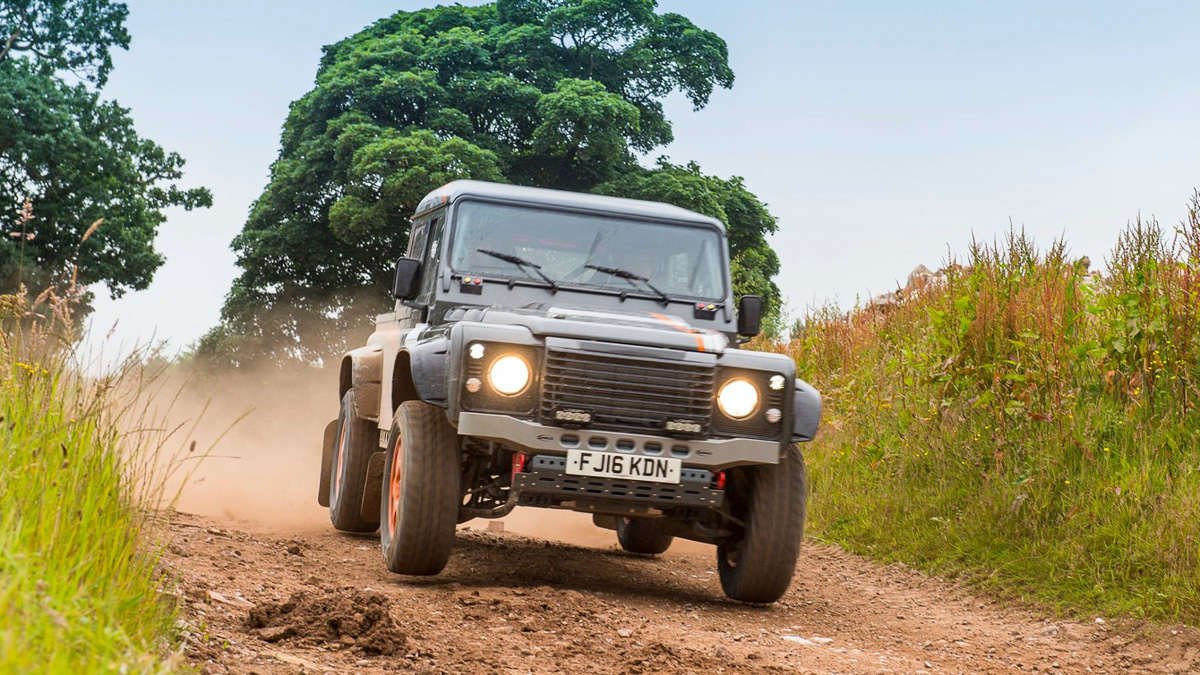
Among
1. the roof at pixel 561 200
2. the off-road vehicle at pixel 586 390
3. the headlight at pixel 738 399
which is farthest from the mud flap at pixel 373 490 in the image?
the headlight at pixel 738 399

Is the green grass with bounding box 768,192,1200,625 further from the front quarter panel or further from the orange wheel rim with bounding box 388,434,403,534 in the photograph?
the orange wheel rim with bounding box 388,434,403,534

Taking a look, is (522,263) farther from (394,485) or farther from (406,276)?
(394,485)

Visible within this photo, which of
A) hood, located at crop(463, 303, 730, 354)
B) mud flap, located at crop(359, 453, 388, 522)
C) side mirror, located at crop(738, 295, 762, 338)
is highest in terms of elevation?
side mirror, located at crop(738, 295, 762, 338)

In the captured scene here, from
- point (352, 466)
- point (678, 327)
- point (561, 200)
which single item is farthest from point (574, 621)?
point (352, 466)

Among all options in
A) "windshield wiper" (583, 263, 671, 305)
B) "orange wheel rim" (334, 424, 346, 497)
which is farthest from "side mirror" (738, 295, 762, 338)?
"orange wheel rim" (334, 424, 346, 497)

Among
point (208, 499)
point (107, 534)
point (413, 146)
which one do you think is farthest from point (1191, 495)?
point (413, 146)

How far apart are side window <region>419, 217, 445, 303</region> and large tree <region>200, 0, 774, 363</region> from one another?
20906 millimetres

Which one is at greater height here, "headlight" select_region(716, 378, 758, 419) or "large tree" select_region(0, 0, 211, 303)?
"large tree" select_region(0, 0, 211, 303)

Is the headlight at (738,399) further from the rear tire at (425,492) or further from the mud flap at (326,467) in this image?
the mud flap at (326,467)

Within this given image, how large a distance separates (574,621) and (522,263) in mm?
2562

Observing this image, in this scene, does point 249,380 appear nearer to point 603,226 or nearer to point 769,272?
point 769,272

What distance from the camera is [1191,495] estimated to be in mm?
7305

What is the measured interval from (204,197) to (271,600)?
35.5m

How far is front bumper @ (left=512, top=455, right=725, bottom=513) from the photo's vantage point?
6367 mm
